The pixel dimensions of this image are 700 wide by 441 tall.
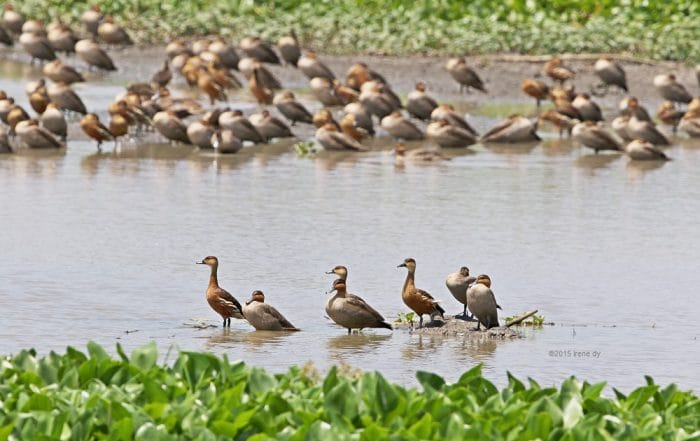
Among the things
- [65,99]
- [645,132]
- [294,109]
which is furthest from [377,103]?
[65,99]

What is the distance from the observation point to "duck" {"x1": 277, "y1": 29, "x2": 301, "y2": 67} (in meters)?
32.9

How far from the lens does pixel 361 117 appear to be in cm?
2598

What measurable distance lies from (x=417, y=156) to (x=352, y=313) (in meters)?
10.8

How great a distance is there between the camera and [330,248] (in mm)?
16219

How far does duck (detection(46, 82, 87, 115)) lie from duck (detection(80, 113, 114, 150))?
2.45 meters

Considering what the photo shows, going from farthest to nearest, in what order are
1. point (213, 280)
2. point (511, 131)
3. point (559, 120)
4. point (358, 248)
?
1. point (559, 120)
2. point (511, 131)
3. point (358, 248)
4. point (213, 280)

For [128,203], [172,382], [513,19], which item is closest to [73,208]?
[128,203]

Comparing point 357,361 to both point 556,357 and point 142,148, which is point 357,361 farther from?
point 142,148

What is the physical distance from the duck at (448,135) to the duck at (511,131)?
41 cm

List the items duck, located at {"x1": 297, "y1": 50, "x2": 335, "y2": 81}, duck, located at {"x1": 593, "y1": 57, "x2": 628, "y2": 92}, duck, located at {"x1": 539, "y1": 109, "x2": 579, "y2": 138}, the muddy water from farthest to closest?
duck, located at {"x1": 297, "y1": 50, "x2": 335, "y2": 81}
duck, located at {"x1": 593, "y1": 57, "x2": 628, "y2": 92}
duck, located at {"x1": 539, "y1": 109, "x2": 579, "y2": 138}
the muddy water

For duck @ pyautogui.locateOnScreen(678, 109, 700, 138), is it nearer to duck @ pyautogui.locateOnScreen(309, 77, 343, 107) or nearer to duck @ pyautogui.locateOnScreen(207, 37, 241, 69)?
duck @ pyautogui.locateOnScreen(309, 77, 343, 107)

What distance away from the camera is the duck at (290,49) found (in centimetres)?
3288

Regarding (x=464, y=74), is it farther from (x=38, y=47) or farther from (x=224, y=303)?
(x=224, y=303)

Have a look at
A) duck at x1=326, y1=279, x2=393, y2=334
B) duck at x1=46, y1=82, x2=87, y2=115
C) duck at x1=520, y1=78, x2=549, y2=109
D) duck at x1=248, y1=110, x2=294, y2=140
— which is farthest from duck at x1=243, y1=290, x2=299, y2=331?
duck at x1=520, y1=78, x2=549, y2=109
